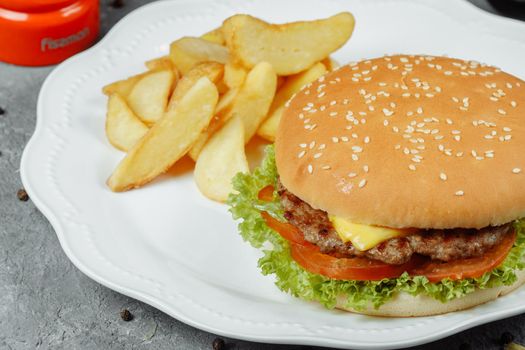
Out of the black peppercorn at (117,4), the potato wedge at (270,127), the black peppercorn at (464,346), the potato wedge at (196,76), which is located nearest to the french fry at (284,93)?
the potato wedge at (270,127)

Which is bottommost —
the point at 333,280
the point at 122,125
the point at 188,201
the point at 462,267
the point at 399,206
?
the point at 188,201

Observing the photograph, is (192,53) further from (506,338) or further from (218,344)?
(506,338)

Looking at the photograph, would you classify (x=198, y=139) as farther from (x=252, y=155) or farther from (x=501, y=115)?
(x=501, y=115)

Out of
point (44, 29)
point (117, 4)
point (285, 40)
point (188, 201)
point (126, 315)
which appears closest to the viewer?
point (126, 315)

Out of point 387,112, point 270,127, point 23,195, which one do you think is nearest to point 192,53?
point 270,127

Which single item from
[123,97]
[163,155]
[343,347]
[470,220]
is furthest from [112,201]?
[470,220]
